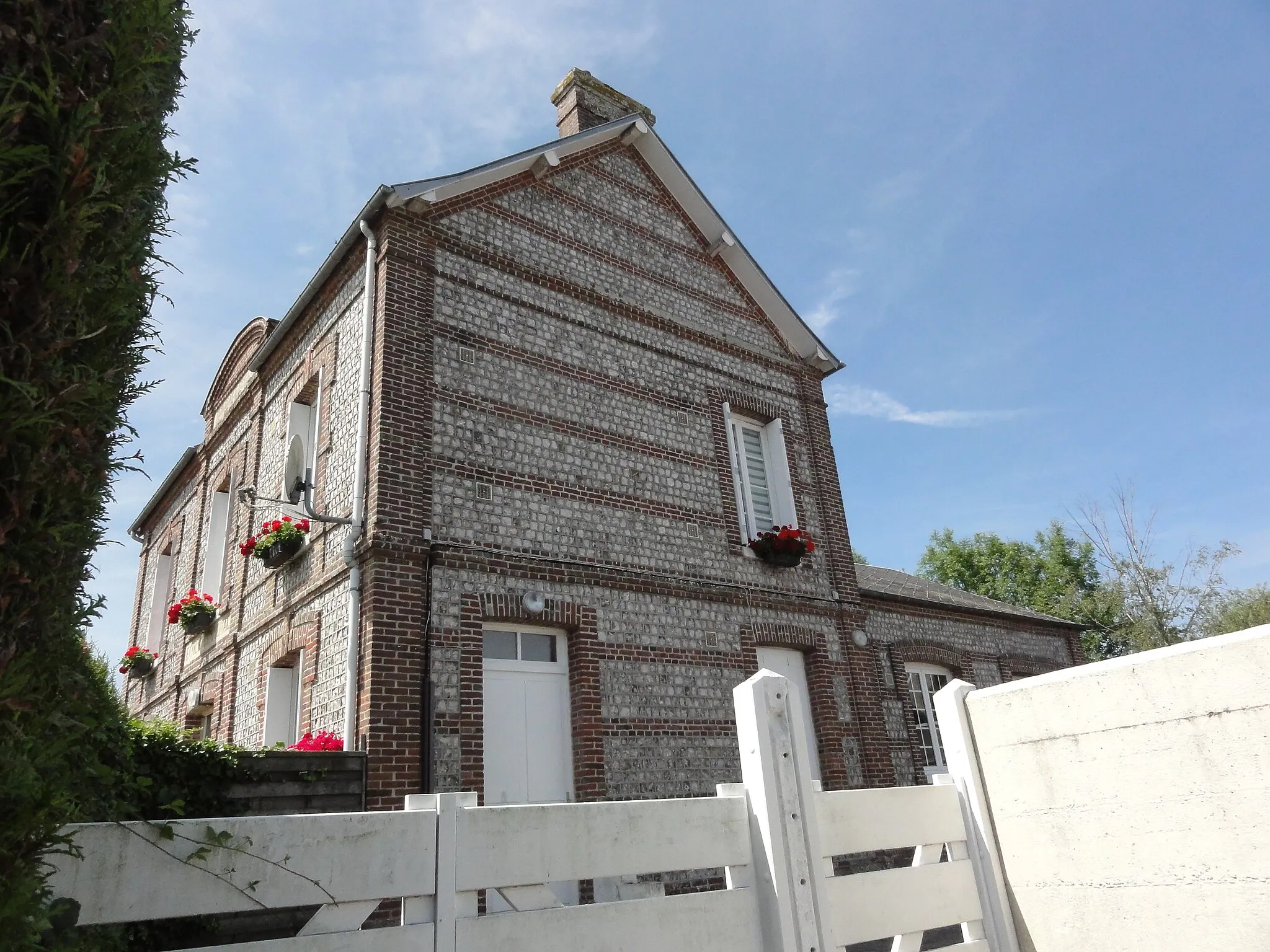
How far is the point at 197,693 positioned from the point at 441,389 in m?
6.42

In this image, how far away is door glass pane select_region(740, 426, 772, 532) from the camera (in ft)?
37.1

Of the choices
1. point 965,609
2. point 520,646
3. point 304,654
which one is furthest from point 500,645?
point 965,609

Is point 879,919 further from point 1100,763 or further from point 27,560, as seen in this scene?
point 27,560

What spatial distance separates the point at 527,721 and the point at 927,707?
7.05 meters

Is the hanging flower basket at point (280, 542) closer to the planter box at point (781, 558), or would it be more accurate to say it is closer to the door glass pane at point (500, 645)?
the door glass pane at point (500, 645)

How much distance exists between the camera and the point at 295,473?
8.23m

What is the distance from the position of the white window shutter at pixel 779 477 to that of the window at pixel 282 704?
6.35 metres

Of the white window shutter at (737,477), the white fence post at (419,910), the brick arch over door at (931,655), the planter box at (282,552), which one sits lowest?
the white fence post at (419,910)

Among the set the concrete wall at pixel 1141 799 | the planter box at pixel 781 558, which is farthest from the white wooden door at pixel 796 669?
the concrete wall at pixel 1141 799

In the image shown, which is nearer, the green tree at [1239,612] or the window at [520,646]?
the window at [520,646]

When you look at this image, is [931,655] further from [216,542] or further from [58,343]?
[58,343]

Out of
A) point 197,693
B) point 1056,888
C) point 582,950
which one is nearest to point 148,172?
point 582,950

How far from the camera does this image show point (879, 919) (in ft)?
12.6

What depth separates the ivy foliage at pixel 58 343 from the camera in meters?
1.85
